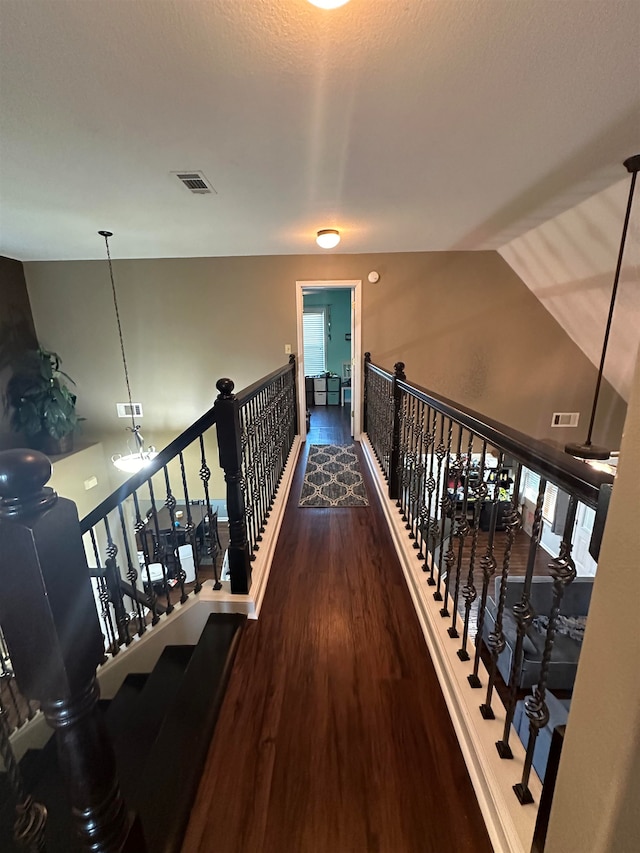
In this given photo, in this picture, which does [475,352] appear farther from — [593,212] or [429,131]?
[429,131]

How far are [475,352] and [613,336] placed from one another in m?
1.52

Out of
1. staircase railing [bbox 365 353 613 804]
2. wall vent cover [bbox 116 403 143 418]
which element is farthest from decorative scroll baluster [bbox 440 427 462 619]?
wall vent cover [bbox 116 403 143 418]

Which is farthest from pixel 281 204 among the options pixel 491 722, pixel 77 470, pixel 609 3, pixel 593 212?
pixel 77 470

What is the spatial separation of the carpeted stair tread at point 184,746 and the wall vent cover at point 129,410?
172 inches

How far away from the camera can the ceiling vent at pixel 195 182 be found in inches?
95.0

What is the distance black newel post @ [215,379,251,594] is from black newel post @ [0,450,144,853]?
845mm

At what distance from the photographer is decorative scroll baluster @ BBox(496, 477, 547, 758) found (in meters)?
0.84

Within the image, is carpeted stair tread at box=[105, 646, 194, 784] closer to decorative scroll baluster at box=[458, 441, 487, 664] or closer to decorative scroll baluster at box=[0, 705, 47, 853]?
decorative scroll baluster at box=[0, 705, 47, 853]

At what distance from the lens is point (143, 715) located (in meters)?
1.64

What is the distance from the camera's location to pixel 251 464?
2.07m

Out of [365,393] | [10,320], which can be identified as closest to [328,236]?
[365,393]

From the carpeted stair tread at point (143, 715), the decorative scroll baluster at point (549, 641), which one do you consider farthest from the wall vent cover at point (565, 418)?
the carpeted stair tread at point (143, 715)

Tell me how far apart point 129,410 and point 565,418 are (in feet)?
21.3

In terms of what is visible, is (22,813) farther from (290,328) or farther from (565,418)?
(565,418)
